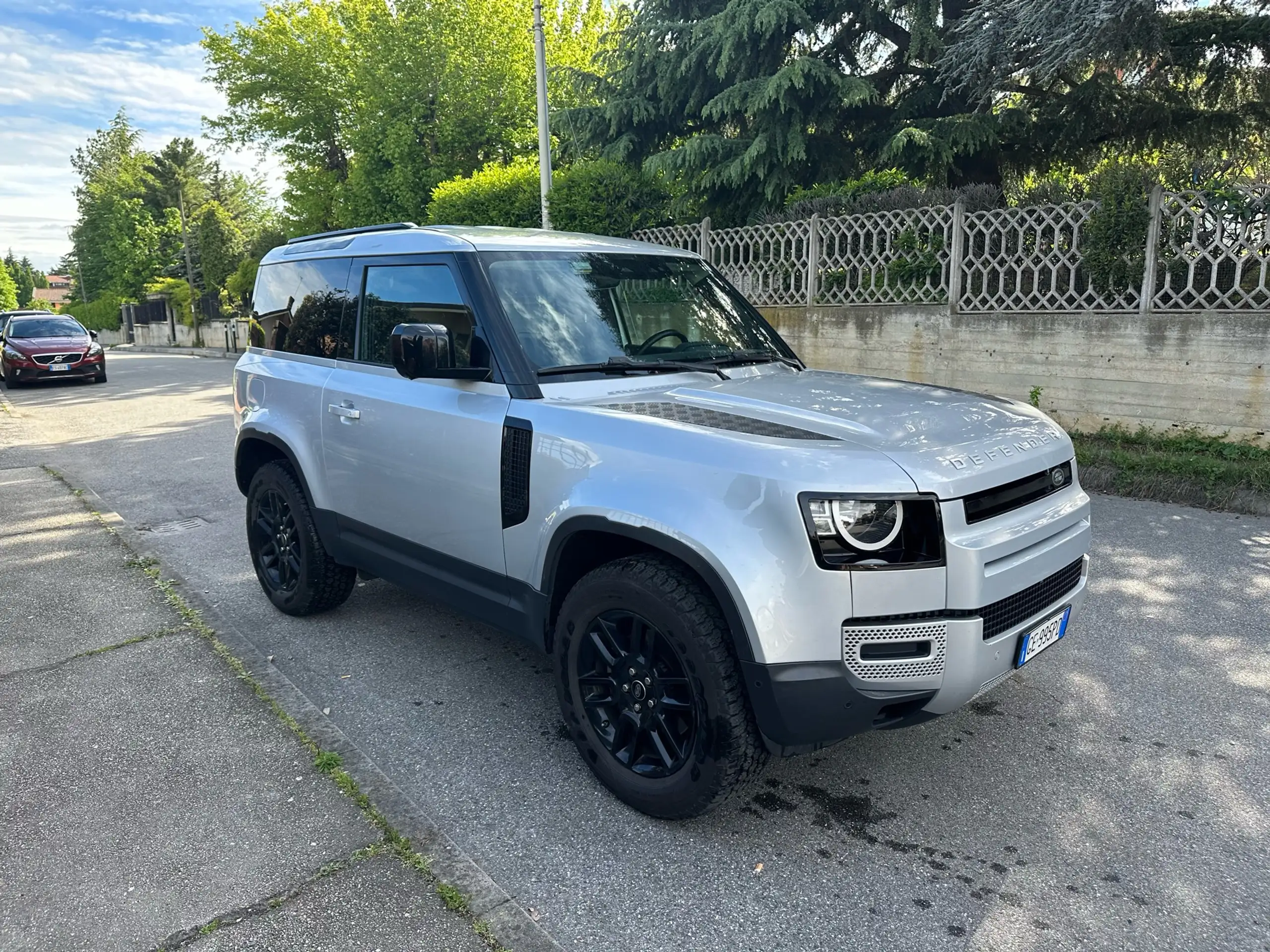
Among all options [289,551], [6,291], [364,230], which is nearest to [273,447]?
[289,551]

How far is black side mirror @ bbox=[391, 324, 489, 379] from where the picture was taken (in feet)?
10.6

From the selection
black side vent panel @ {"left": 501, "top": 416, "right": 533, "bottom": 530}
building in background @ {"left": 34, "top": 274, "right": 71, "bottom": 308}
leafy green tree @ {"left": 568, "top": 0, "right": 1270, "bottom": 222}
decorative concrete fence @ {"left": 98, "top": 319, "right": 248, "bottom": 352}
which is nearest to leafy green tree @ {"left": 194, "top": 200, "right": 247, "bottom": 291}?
decorative concrete fence @ {"left": 98, "top": 319, "right": 248, "bottom": 352}

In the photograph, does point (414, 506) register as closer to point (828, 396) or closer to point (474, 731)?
point (474, 731)

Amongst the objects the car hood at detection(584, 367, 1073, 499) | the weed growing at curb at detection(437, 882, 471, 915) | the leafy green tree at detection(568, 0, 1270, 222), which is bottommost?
the weed growing at curb at detection(437, 882, 471, 915)

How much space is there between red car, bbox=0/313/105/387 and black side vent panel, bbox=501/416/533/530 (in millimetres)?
18658

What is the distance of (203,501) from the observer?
7.66 meters

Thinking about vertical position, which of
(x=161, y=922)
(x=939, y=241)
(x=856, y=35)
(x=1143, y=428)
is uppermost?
(x=856, y=35)

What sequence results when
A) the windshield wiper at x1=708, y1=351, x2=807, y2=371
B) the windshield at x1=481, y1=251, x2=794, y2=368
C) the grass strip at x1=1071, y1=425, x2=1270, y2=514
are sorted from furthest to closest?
the grass strip at x1=1071, y1=425, x2=1270, y2=514 → the windshield wiper at x1=708, y1=351, x2=807, y2=371 → the windshield at x1=481, y1=251, x2=794, y2=368

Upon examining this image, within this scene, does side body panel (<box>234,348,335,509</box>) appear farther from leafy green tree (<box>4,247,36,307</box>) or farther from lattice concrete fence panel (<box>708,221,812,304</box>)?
leafy green tree (<box>4,247,36,307</box>)

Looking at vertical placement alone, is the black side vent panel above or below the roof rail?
below

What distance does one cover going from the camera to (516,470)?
321cm

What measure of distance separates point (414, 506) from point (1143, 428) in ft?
23.3

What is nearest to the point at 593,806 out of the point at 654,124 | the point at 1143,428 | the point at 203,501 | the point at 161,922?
the point at 161,922

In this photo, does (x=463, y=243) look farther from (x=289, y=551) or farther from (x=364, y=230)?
(x=289, y=551)
